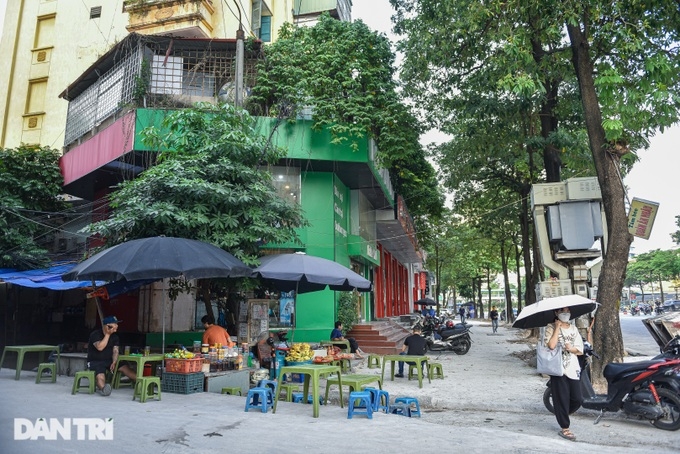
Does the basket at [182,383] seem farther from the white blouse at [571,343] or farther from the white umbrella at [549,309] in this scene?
the white blouse at [571,343]

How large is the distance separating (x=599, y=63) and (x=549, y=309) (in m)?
7.59

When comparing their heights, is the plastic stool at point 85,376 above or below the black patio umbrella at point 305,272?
below

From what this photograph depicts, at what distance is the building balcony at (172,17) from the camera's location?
19.9m

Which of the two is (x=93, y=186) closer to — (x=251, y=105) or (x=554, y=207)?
(x=251, y=105)

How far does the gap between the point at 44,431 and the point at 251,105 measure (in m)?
11.8

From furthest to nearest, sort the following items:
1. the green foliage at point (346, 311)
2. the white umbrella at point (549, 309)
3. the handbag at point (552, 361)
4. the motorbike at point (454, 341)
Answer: the motorbike at point (454, 341) → the green foliage at point (346, 311) → the white umbrella at point (549, 309) → the handbag at point (552, 361)

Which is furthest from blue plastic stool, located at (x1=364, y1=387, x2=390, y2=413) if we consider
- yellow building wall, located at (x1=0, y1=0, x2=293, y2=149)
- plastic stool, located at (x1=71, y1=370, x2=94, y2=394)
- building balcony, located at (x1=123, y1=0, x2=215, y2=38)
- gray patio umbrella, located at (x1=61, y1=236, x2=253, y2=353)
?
yellow building wall, located at (x1=0, y1=0, x2=293, y2=149)

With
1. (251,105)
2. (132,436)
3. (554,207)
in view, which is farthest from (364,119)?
(132,436)

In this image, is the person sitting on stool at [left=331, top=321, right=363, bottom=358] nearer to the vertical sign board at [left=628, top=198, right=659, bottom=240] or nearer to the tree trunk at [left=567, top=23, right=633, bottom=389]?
the tree trunk at [left=567, top=23, right=633, bottom=389]

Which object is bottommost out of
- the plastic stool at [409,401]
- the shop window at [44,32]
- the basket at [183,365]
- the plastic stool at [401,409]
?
the plastic stool at [401,409]

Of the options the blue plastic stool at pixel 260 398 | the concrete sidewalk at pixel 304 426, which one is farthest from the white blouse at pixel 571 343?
the blue plastic stool at pixel 260 398

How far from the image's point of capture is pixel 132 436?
17.7ft

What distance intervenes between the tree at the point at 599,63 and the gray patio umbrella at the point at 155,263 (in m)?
6.56

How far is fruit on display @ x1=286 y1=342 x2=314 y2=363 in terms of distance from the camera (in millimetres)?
9367
